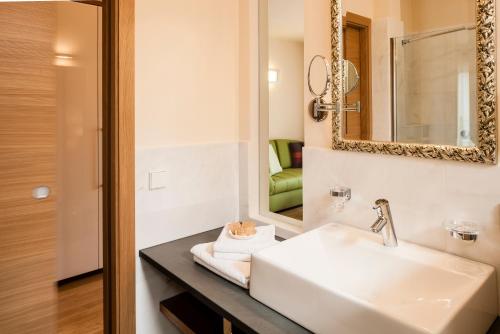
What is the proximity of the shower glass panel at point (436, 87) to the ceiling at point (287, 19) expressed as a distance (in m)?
1.68

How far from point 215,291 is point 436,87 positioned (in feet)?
2.84

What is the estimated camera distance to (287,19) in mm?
3125

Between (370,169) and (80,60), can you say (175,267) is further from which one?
(80,60)

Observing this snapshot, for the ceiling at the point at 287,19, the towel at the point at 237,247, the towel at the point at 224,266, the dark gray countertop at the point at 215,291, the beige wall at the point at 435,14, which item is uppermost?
the ceiling at the point at 287,19

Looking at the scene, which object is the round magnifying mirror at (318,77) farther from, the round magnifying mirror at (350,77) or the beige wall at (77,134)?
the beige wall at (77,134)

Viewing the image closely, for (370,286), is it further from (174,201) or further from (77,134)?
(77,134)

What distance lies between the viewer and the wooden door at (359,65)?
1107 millimetres

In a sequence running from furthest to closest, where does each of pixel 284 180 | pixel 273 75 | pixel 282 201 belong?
pixel 273 75, pixel 284 180, pixel 282 201

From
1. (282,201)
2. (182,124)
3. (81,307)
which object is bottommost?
(81,307)

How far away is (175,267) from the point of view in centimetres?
114

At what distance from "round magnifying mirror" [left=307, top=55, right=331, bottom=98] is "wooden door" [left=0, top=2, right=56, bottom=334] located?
1257 millimetres

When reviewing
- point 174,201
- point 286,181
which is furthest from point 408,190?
point 286,181

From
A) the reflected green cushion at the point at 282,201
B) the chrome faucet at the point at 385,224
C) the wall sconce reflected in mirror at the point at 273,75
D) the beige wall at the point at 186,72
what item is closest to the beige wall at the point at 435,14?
the chrome faucet at the point at 385,224

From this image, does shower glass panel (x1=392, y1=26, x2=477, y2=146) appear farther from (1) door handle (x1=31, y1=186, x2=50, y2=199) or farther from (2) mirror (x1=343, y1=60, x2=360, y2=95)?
(1) door handle (x1=31, y1=186, x2=50, y2=199)
